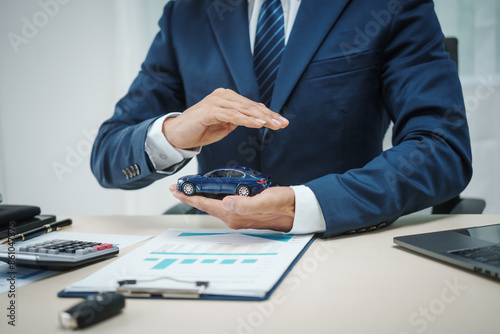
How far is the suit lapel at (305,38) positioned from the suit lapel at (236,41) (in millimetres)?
84

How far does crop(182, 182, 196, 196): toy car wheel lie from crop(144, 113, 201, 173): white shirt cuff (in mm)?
142

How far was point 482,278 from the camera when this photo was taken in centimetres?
53

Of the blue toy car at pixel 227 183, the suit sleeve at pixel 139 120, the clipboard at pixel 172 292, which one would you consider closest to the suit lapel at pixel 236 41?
the suit sleeve at pixel 139 120

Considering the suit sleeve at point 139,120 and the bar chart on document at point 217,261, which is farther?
the suit sleeve at point 139,120

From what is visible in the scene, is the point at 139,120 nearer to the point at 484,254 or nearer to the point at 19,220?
the point at 19,220

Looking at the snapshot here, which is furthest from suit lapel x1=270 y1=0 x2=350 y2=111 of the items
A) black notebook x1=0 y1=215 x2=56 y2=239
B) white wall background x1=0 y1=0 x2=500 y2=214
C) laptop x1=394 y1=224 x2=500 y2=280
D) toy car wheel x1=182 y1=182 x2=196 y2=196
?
white wall background x1=0 y1=0 x2=500 y2=214

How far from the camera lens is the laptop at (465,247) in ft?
1.76

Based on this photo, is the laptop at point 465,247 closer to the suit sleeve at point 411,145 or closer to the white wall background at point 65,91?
the suit sleeve at point 411,145

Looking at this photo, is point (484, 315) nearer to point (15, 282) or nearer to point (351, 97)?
point (15, 282)

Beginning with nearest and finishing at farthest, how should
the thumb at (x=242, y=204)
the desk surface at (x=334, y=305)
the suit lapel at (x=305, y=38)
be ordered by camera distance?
the desk surface at (x=334, y=305), the thumb at (x=242, y=204), the suit lapel at (x=305, y=38)

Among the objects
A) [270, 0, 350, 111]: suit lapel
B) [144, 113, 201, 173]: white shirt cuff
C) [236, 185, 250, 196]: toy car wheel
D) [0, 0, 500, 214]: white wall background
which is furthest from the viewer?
[0, 0, 500, 214]: white wall background

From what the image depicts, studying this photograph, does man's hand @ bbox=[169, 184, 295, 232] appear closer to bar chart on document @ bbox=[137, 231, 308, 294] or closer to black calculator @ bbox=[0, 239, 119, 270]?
bar chart on document @ bbox=[137, 231, 308, 294]

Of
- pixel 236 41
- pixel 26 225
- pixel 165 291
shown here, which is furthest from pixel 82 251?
pixel 236 41

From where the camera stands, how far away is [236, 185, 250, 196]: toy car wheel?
780 mm
